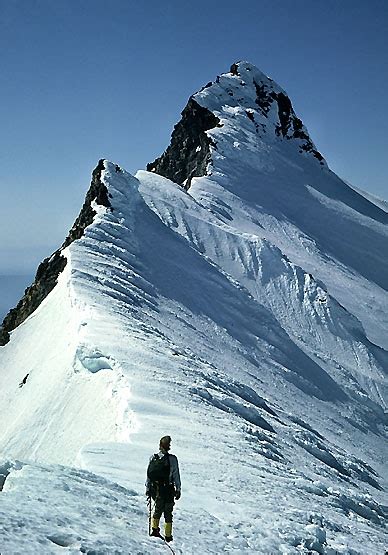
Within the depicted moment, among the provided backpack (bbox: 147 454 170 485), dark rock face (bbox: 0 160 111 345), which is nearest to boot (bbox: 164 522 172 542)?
backpack (bbox: 147 454 170 485)

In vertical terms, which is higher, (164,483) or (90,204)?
(90,204)

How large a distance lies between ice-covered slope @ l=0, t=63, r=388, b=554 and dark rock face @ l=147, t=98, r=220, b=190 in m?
0.37

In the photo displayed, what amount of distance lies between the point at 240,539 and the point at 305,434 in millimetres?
20151

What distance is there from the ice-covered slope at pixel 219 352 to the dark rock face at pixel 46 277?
1.36 feet

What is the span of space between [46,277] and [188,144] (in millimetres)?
53083

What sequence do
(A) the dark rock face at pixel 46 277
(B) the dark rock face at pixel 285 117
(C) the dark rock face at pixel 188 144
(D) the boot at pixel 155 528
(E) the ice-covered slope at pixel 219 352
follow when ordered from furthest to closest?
(B) the dark rock face at pixel 285 117, (C) the dark rock face at pixel 188 144, (A) the dark rock face at pixel 46 277, (E) the ice-covered slope at pixel 219 352, (D) the boot at pixel 155 528

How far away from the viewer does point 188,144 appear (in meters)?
95.2

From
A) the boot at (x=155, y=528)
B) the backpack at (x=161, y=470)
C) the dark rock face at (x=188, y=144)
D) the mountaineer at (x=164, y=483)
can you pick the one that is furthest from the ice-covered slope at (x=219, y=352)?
the backpack at (x=161, y=470)

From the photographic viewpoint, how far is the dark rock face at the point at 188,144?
91188mm

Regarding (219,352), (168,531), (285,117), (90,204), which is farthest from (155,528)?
(285,117)

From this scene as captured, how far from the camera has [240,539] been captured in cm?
1280

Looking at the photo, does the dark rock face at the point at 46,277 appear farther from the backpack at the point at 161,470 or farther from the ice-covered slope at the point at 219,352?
the backpack at the point at 161,470

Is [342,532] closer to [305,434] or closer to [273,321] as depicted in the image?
[305,434]

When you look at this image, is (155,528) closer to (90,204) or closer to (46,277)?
(46,277)
